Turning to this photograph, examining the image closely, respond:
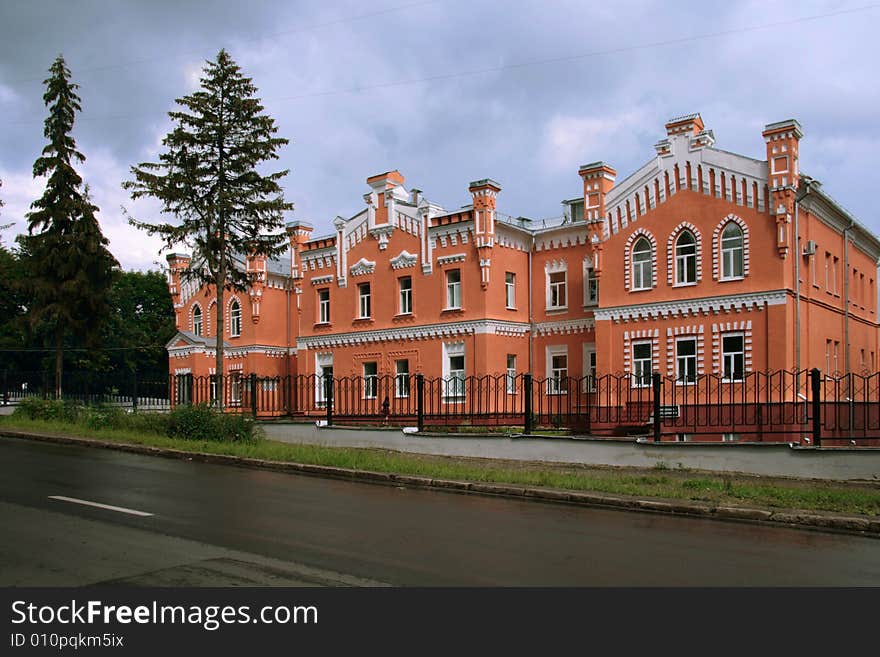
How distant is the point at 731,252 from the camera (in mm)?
28234

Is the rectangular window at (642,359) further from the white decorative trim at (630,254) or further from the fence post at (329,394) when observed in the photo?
the fence post at (329,394)

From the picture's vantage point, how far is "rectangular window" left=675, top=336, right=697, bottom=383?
95.0 feet

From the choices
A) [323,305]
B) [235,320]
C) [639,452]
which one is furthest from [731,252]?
[235,320]

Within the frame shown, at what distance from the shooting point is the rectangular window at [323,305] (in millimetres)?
40609

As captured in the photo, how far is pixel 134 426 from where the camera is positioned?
890 inches

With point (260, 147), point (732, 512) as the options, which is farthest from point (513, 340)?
point (732, 512)

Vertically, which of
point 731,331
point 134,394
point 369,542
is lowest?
point 369,542

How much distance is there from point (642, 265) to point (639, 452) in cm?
1321

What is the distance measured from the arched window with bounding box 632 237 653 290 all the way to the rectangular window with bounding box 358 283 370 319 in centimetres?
1334

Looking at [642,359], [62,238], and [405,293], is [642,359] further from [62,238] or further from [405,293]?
[62,238]

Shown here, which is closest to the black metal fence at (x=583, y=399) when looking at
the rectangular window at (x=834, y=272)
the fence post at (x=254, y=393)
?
the fence post at (x=254, y=393)

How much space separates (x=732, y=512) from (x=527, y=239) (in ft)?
83.4

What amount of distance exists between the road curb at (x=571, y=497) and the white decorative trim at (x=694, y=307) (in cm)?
1661

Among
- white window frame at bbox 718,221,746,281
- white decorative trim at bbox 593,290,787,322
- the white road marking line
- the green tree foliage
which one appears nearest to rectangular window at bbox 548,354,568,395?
white decorative trim at bbox 593,290,787,322
